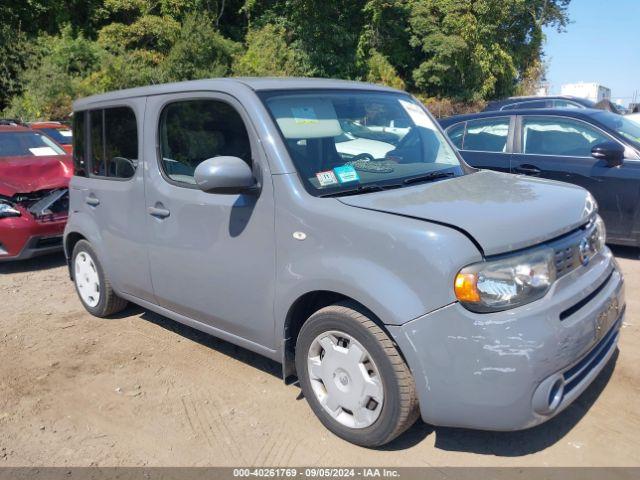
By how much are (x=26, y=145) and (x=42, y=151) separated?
0.25m

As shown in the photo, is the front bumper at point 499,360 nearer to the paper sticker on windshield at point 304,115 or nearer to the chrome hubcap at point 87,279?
the paper sticker on windshield at point 304,115

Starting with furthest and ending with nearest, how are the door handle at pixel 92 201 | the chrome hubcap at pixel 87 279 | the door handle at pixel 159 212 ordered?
the chrome hubcap at pixel 87 279, the door handle at pixel 92 201, the door handle at pixel 159 212

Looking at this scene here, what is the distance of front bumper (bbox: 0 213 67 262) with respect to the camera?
20.5 ft

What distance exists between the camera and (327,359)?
2.96 metres

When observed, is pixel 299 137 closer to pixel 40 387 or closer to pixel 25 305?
pixel 40 387

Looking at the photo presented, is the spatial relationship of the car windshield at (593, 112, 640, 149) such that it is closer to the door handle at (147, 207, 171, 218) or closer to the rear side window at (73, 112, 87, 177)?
the door handle at (147, 207, 171, 218)

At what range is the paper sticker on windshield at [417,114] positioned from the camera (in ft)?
13.0

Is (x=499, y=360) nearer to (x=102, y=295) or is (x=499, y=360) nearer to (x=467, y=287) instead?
(x=467, y=287)

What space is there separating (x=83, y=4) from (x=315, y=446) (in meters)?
36.4

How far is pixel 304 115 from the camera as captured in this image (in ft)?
11.0

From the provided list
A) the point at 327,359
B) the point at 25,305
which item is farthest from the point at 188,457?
the point at 25,305

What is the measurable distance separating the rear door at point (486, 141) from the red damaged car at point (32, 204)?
4814mm

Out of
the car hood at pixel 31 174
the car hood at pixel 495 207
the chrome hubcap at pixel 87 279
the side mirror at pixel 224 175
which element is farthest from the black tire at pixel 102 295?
the car hood at pixel 495 207

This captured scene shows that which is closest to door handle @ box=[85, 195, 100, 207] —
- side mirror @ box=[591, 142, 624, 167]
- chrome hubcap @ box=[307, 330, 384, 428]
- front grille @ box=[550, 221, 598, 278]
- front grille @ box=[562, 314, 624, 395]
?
chrome hubcap @ box=[307, 330, 384, 428]
